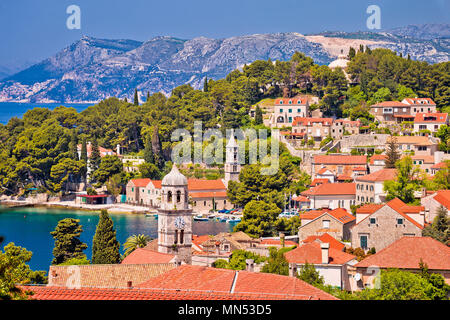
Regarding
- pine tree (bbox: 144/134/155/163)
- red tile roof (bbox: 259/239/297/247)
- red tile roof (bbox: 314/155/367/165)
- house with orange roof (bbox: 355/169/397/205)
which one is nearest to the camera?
red tile roof (bbox: 259/239/297/247)

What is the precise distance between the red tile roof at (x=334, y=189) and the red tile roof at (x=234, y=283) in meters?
34.7

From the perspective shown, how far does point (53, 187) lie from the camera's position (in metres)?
78.8

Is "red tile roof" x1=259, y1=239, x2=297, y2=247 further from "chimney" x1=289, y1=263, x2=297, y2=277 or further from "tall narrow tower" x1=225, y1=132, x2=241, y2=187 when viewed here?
"tall narrow tower" x1=225, y1=132, x2=241, y2=187

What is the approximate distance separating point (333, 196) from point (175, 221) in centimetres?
2422

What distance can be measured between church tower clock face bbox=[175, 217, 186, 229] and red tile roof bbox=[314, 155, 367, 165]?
1190 inches

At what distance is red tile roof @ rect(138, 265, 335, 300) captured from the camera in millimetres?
15008

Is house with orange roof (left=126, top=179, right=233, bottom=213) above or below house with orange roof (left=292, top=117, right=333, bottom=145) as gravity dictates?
below

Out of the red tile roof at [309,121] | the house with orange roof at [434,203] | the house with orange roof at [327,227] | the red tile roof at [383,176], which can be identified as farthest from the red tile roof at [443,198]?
the red tile roof at [309,121]

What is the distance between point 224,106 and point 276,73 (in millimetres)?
6699

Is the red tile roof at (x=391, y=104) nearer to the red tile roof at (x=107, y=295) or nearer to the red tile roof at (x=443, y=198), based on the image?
the red tile roof at (x=443, y=198)

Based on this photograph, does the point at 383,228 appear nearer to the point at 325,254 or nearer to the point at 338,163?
the point at 325,254

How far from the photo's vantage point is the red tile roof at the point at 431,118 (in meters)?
63.0

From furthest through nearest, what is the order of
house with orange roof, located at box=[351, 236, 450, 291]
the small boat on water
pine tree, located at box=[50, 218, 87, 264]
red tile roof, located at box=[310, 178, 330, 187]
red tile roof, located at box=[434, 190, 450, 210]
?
the small boat on water
red tile roof, located at box=[310, 178, 330, 187]
pine tree, located at box=[50, 218, 87, 264]
red tile roof, located at box=[434, 190, 450, 210]
house with orange roof, located at box=[351, 236, 450, 291]

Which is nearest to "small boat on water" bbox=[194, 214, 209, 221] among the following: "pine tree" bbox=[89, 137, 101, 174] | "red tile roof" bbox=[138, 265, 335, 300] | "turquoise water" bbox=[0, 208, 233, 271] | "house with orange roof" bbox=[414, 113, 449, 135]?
"turquoise water" bbox=[0, 208, 233, 271]
